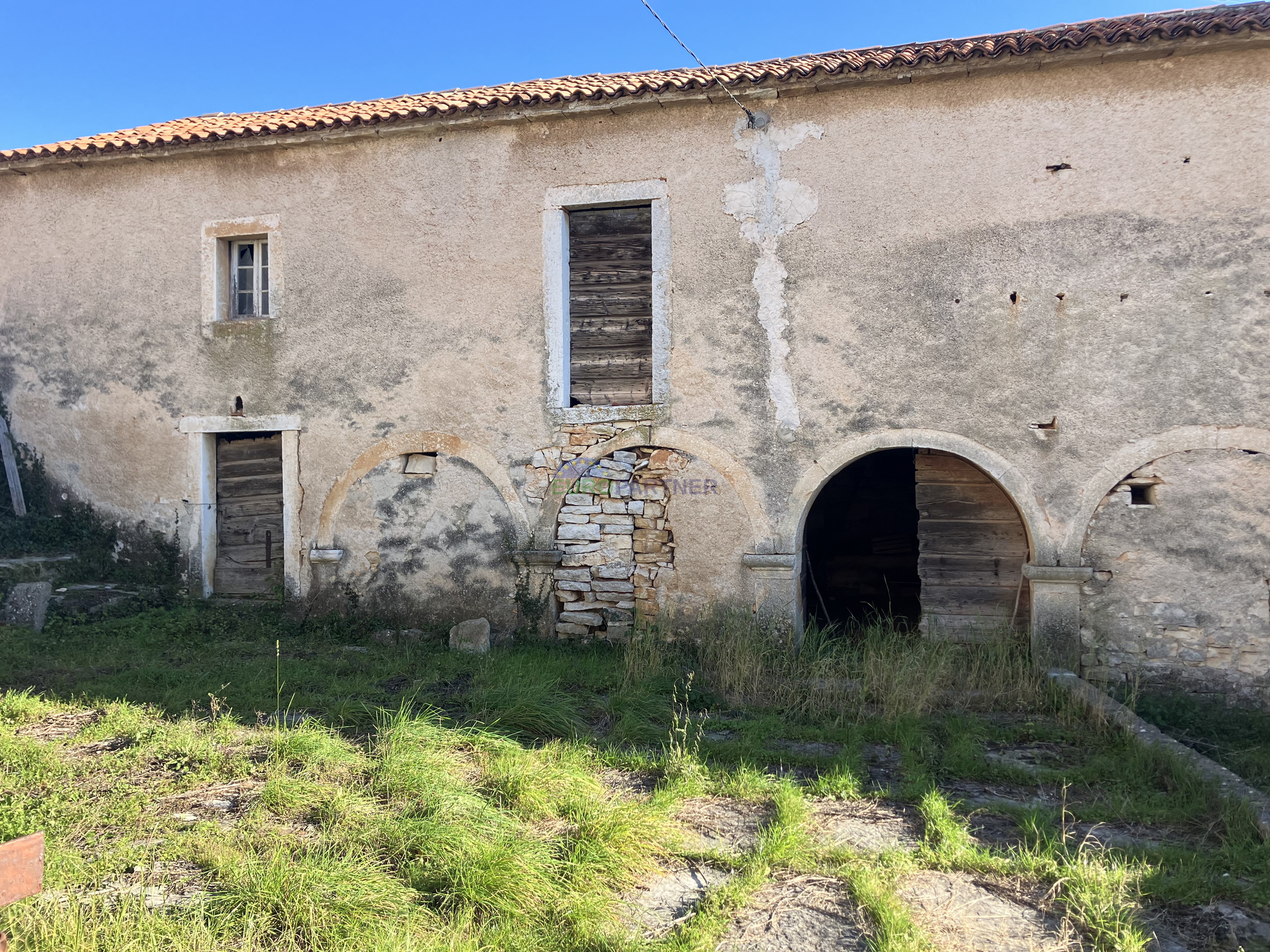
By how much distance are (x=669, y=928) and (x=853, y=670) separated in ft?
12.1

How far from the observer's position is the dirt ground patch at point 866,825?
12.9 ft

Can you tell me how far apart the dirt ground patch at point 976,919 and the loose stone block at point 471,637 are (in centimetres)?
463

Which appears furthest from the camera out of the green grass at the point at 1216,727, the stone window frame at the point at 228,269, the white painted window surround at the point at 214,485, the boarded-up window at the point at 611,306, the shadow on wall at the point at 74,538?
the shadow on wall at the point at 74,538

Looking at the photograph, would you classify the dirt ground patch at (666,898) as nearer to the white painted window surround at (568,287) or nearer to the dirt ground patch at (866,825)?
the dirt ground patch at (866,825)

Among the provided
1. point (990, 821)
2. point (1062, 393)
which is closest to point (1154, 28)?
point (1062, 393)

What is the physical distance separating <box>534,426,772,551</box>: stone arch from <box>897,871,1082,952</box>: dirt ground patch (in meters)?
3.92

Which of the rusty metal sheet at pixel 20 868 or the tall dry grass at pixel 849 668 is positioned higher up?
the rusty metal sheet at pixel 20 868

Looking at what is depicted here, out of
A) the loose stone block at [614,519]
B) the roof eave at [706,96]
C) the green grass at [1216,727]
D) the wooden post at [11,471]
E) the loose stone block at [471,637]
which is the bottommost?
the green grass at [1216,727]

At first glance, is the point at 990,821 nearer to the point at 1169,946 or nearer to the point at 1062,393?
the point at 1169,946

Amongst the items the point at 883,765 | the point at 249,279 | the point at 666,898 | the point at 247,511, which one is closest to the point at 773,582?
the point at 883,765

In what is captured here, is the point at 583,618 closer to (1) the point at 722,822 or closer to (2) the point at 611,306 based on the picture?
(2) the point at 611,306

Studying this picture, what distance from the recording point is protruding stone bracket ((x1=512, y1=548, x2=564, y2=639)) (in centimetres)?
777

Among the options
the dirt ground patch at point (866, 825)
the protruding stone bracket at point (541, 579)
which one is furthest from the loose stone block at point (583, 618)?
the dirt ground patch at point (866, 825)

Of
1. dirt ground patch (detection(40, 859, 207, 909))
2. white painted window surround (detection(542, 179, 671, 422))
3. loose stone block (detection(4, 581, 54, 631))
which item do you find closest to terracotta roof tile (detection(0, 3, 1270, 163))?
white painted window surround (detection(542, 179, 671, 422))
